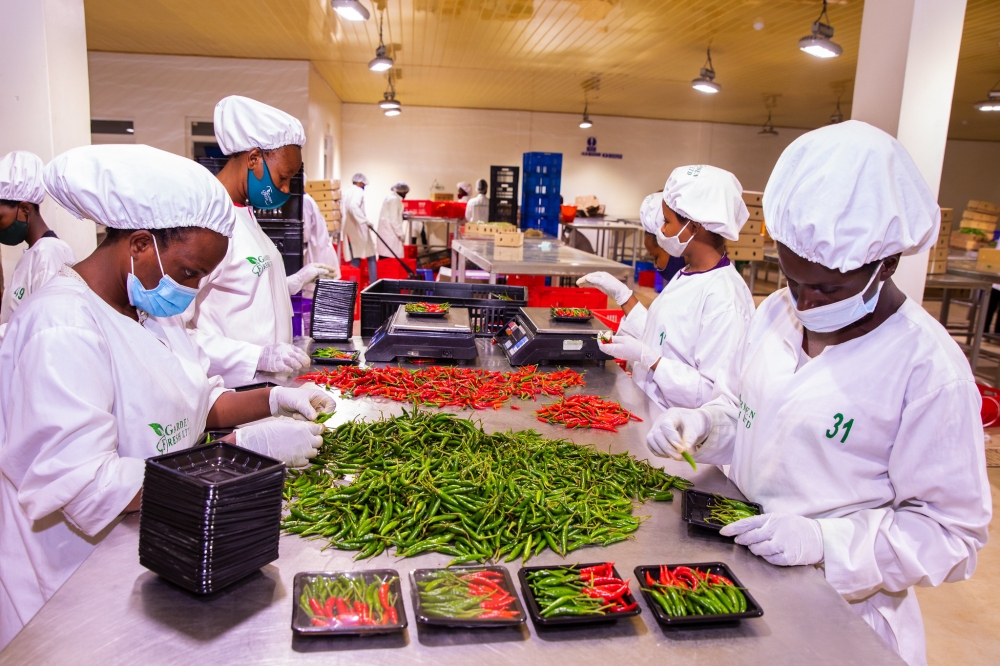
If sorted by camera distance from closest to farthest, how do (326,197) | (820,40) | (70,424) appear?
(70,424), (820,40), (326,197)

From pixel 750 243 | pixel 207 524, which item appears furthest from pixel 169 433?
pixel 750 243

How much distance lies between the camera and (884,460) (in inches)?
66.6

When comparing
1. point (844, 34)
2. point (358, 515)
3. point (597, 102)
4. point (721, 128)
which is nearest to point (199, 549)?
point (358, 515)

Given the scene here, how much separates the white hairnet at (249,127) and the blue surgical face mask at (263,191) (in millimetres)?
88

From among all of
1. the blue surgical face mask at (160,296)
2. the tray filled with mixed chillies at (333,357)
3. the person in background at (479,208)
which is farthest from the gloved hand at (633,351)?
the person in background at (479,208)

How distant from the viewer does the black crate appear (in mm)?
3918

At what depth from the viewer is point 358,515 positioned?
1745 millimetres

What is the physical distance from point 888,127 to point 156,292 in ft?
17.2

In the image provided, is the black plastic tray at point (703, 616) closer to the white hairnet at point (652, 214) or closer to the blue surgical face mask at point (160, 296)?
the blue surgical face mask at point (160, 296)

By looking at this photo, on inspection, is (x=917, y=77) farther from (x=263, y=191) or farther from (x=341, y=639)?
(x=341, y=639)

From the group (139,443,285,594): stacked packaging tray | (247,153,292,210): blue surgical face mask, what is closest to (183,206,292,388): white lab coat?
(247,153,292,210): blue surgical face mask

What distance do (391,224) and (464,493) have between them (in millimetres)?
10963

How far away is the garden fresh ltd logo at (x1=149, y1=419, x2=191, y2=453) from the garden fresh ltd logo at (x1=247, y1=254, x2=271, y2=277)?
1.31m

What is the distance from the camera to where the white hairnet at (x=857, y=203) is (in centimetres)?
152
